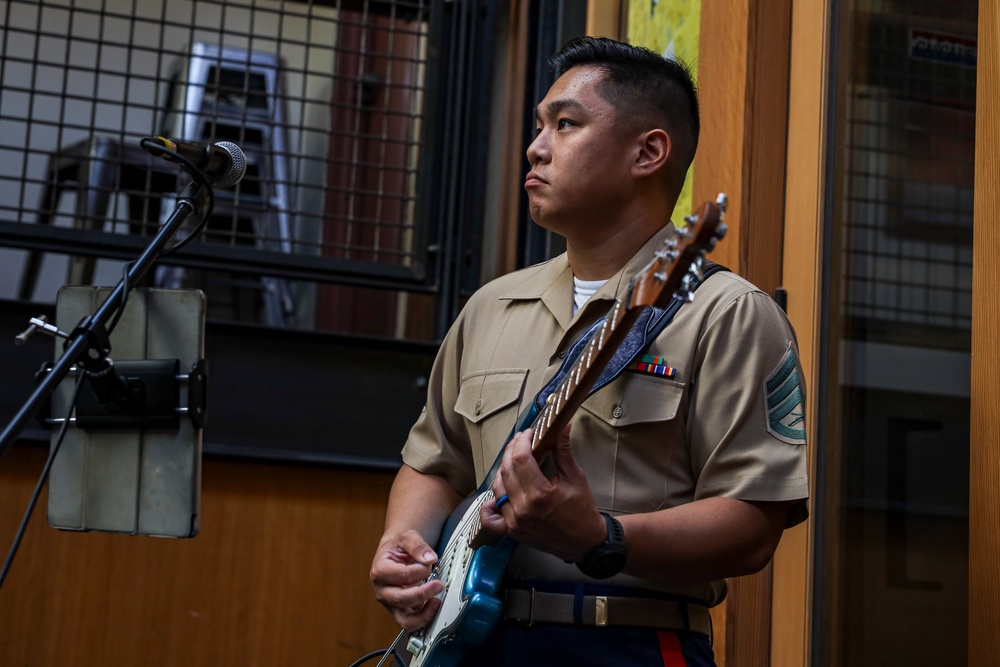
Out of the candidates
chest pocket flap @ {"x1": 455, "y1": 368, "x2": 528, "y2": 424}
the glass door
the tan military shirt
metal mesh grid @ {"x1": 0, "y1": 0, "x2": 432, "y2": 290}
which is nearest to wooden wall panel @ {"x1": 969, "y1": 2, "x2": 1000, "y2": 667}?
the glass door

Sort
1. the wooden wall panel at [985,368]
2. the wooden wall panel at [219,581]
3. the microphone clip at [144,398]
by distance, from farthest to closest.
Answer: the wooden wall panel at [219,581] < the microphone clip at [144,398] < the wooden wall panel at [985,368]

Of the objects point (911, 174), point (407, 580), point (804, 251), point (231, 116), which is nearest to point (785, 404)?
point (407, 580)

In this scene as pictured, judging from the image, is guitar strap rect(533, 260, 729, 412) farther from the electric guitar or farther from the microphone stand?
the microphone stand

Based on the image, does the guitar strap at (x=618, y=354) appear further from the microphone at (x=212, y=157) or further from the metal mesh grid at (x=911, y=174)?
the microphone at (x=212, y=157)

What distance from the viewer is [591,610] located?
1388 millimetres

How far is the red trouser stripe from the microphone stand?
0.94 metres

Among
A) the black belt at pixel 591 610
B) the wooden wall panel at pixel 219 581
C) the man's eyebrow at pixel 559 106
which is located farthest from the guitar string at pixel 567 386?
the wooden wall panel at pixel 219 581

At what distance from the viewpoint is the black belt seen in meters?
1.39

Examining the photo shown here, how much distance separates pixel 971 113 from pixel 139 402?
57.4 inches

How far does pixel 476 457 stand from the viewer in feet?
5.54

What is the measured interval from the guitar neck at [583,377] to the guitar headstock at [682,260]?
26 mm

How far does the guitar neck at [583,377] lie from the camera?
1.23 m

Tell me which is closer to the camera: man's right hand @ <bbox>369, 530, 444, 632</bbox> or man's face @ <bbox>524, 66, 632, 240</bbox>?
man's right hand @ <bbox>369, 530, 444, 632</bbox>

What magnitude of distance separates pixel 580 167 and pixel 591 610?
63 centimetres
